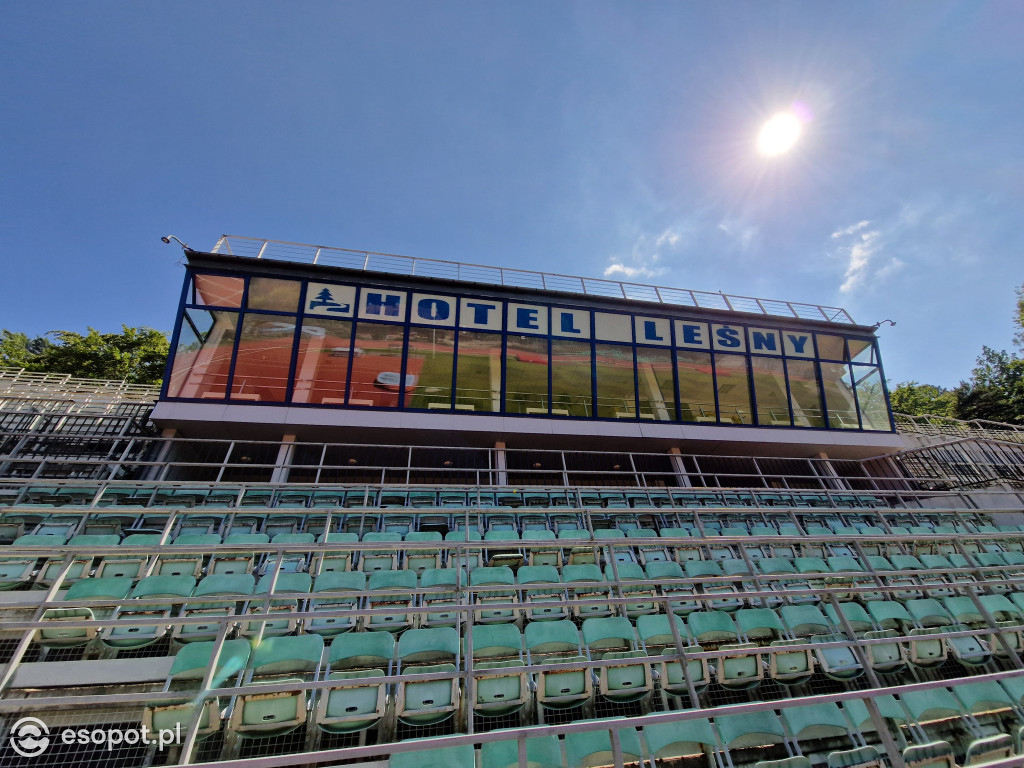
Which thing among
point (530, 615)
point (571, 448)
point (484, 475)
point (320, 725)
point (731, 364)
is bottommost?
point (320, 725)

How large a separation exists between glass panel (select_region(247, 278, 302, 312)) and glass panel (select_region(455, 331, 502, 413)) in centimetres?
432

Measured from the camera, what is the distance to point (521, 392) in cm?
1187

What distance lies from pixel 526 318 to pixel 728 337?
20.8 ft

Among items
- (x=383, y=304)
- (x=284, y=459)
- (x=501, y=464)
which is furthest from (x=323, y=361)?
(x=501, y=464)

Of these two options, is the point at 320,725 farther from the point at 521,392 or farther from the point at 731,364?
the point at 731,364

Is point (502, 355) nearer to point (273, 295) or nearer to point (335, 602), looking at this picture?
point (273, 295)

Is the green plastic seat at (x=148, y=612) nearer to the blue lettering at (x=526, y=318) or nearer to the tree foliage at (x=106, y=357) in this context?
the blue lettering at (x=526, y=318)

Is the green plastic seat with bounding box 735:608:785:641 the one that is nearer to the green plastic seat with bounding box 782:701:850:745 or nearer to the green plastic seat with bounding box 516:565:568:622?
the green plastic seat with bounding box 782:701:850:745

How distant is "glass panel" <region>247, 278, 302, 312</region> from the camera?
11172 mm

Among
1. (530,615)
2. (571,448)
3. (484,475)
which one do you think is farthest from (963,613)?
(484,475)

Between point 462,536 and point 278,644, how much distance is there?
3107mm

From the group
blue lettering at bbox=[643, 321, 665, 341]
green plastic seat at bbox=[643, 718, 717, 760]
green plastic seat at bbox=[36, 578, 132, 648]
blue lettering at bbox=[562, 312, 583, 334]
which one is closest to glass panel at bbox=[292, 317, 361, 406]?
blue lettering at bbox=[562, 312, 583, 334]

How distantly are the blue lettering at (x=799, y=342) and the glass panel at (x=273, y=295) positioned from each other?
14.6 meters

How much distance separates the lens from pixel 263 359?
1077 centimetres
